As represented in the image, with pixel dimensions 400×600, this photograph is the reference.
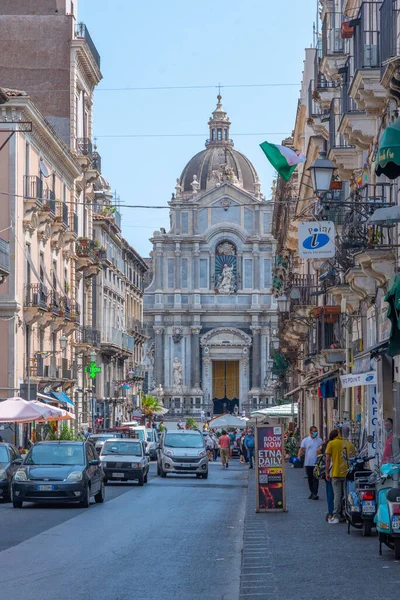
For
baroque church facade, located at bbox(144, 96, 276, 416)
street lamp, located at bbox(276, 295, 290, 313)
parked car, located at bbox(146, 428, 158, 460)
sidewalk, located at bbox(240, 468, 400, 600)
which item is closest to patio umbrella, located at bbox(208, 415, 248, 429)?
parked car, located at bbox(146, 428, 158, 460)

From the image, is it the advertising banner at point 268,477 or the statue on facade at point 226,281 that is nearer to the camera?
the advertising banner at point 268,477

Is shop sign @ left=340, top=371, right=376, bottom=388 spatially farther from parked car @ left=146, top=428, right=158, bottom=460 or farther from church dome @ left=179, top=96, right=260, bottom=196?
church dome @ left=179, top=96, right=260, bottom=196

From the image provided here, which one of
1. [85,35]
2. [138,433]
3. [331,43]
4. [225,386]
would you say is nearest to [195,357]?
[225,386]

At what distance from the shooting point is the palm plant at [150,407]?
288 ft

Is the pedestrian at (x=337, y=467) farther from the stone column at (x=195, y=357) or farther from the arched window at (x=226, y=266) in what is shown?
the arched window at (x=226, y=266)

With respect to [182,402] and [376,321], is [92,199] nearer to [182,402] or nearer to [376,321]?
[376,321]

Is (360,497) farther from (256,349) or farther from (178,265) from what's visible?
(178,265)

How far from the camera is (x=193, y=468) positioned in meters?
39.0

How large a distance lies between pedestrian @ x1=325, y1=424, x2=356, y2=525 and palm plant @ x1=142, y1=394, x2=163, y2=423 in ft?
224

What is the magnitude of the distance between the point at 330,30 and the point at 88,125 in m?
26.0

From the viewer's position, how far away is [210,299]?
104 metres

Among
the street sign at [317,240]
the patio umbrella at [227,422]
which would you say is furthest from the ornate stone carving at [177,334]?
the street sign at [317,240]

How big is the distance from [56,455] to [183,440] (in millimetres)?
15905

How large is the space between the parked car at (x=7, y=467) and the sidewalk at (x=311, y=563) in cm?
734
